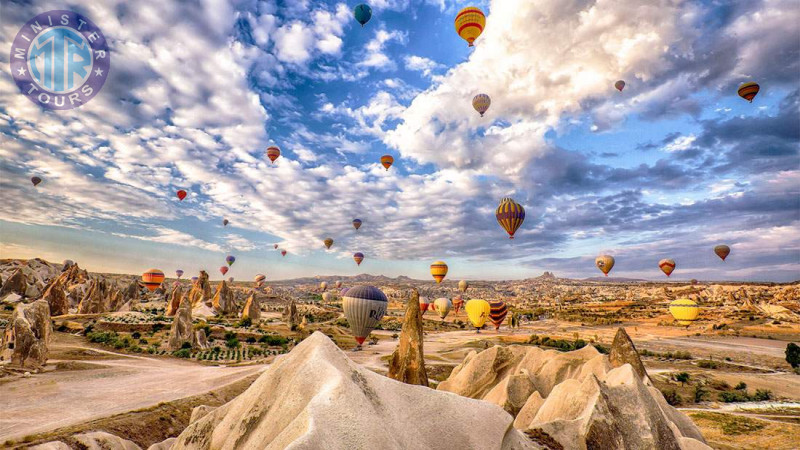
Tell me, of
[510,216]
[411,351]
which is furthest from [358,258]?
[411,351]

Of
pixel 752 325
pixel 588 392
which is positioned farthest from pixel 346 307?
pixel 752 325

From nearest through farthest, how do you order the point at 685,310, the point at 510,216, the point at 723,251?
1. the point at 510,216
2. the point at 685,310
3. the point at 723,251

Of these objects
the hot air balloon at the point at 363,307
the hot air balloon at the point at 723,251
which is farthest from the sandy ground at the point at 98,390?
the hot air balloon at the point at 723,251

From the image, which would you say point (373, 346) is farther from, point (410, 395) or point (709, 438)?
point (410, 395)

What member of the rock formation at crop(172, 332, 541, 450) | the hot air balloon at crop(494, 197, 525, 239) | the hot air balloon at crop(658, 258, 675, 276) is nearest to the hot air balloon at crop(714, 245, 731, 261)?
the hot air balloon at crop(658, 258, 675, 276)

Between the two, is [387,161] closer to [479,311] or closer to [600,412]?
[479,311]

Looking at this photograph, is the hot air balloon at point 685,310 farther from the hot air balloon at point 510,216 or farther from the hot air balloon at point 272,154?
the hot air balloon at point 272,154

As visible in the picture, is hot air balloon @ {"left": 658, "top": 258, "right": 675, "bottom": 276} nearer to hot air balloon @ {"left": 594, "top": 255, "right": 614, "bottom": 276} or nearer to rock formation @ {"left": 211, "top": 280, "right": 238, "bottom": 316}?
hot air balloon @ {"left": 594, "top": 255, "right": 614, "bottom": 276}
